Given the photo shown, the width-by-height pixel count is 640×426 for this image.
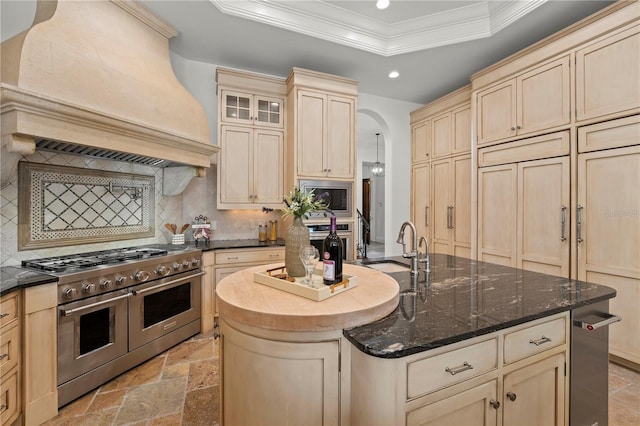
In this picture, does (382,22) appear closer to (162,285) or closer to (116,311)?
(162,285)

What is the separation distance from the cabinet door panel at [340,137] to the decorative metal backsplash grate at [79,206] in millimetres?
2017

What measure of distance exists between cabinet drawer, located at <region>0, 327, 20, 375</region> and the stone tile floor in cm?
49

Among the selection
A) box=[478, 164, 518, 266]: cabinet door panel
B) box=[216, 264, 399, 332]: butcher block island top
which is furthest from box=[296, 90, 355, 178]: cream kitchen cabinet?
Result: box=[216, 264, 399, 332]: butcher block island top

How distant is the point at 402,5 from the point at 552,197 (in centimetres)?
237

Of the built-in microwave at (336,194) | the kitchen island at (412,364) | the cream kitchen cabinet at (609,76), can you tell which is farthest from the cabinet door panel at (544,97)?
the kitchen island at (412,364)

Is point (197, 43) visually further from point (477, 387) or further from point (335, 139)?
point (477, 387)

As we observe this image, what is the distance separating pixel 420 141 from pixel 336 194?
1959 mm

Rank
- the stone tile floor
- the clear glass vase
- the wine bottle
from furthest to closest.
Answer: the stone tile floor < the clear glass vase < the wine bottle

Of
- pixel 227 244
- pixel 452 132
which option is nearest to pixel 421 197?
pixel 452 132

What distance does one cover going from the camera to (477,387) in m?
1.10

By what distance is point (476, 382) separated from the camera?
1.10 meters

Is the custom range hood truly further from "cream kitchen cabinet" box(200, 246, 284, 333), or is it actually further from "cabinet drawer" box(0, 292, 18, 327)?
"cream kitchen cabinet" box(200, 246, 284, 333)

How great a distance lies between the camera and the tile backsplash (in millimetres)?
2068

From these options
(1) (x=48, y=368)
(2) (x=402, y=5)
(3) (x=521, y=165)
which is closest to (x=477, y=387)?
(1) (x=48, y=368)
